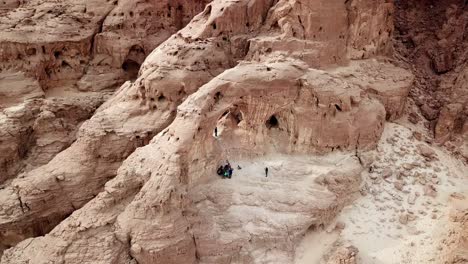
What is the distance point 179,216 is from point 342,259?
381 cm

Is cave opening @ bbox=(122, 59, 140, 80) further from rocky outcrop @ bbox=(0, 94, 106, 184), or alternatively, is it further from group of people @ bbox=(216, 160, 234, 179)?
group of people @ bbox=(216, 160, 234, 179)

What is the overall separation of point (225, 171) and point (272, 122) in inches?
90.4

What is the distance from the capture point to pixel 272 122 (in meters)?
13.0

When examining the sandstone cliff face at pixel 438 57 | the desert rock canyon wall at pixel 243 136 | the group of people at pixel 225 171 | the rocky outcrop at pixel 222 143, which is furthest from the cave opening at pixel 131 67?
the sandstone cliff face at pixel 438 57

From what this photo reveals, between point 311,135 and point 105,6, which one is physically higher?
point 105,6

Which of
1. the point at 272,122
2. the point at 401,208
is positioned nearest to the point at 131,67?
the point at 272,122

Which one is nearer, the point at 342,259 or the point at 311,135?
the point at 342,259

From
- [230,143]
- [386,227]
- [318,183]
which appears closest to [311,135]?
[318,183]

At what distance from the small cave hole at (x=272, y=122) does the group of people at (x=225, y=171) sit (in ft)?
6.17

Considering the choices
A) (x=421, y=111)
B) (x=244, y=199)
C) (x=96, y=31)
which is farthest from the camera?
(x=96, y=31)

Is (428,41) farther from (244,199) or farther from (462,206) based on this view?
(244,199)

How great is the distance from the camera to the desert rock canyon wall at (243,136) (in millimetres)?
10258

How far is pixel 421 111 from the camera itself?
49.1ft

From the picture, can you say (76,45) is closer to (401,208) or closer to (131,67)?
(131,67)
